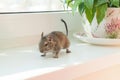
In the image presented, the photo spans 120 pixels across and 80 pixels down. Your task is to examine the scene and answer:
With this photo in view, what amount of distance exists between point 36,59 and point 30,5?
1.01 ft

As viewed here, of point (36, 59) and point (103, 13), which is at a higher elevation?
point (103, 13)

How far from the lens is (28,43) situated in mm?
926

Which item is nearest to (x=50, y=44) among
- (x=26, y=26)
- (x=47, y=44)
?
(x=47, y=44)

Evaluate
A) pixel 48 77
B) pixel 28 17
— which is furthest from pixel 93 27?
pixel 48 77

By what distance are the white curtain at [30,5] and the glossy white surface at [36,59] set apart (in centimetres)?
15

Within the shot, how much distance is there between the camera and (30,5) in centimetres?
96

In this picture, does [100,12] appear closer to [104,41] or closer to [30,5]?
[104,41]

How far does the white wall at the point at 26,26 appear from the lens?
0.85 meters

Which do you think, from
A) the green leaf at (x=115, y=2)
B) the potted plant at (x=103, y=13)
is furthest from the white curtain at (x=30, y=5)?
the green leaf at (x=115, y=2)

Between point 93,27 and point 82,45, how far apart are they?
78 millimetres

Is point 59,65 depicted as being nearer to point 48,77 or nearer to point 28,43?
point 48,77

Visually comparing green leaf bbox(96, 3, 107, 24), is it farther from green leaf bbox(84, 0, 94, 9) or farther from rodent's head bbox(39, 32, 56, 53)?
rodent's head bbox(39, 32, 56, 53)

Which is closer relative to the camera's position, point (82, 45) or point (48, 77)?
point (48, 77)

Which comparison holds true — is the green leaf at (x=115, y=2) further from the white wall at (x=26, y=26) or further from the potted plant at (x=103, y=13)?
the white wall at (x=26, y=26)
